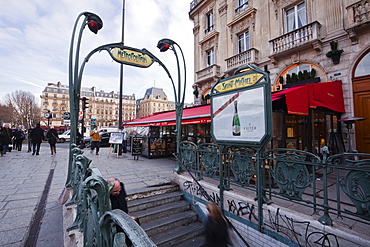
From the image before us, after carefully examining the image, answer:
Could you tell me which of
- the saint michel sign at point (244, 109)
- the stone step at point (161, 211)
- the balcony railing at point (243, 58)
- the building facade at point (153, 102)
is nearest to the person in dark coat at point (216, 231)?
the saint michel sign at point (244, 109)

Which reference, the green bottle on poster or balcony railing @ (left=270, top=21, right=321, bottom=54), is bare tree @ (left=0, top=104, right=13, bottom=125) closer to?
balcony railing @ (left=270, top=21, right=321, bottom=54)

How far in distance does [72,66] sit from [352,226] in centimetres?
648

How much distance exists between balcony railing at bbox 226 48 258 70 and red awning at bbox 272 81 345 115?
4707mm

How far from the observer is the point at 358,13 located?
6.93 meters

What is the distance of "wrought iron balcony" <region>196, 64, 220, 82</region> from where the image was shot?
44.0 feet

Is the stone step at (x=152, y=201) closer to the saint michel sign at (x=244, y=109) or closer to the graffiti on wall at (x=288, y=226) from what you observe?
the graffiti on wall at (x=288, y=226)

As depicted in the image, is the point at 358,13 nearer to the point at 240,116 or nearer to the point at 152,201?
the point at 240,116

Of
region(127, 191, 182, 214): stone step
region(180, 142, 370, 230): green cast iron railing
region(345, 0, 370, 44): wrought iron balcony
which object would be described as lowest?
region(127, 191, 182, 214): stone step

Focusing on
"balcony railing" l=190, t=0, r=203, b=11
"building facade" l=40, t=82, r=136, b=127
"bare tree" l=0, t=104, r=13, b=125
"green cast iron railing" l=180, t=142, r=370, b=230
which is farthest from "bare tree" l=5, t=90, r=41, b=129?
"green cast iron railing" l=180, t=142, r=370, b=230

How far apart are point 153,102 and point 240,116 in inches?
3166

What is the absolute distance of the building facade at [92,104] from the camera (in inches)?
2698

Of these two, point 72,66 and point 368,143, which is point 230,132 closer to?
point 72,66

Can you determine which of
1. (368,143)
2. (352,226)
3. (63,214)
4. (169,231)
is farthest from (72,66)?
(368,143)

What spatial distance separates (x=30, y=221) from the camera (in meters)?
3.38
